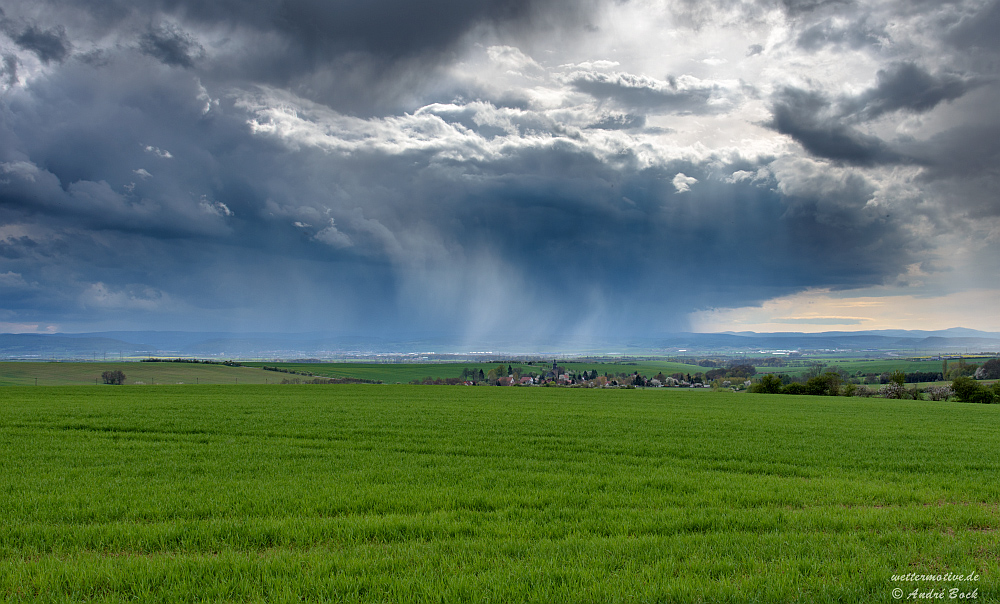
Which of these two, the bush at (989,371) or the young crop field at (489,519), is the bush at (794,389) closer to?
the bush at (989,371)

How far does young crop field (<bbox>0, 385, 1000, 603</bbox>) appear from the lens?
18.4ft

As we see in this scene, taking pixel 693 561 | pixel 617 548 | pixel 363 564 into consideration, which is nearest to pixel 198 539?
pixel 363 564

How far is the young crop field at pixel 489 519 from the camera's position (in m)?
5.61

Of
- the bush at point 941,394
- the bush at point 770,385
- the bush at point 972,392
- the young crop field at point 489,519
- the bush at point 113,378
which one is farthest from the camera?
the bush at point 113,378

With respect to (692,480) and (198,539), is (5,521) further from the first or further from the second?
(692,480)

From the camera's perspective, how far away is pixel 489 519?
8188 millimetres

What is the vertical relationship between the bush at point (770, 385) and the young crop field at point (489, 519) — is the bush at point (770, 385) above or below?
below

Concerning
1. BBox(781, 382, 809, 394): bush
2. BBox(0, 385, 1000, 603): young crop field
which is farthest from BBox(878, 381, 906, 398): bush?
BBox(0, 385, 1000, 603): young crop field

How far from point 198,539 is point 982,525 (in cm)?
1319

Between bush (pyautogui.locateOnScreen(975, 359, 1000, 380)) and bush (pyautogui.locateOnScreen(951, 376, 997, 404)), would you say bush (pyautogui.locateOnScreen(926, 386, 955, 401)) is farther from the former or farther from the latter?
bush (pyautogui.locateOnScreen(975, 359, 1000, 380))

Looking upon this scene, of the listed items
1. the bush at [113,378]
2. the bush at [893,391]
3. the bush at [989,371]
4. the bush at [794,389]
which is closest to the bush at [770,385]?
the bush at [794,389]

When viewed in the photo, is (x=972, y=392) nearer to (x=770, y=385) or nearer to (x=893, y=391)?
(x=893, y=391)

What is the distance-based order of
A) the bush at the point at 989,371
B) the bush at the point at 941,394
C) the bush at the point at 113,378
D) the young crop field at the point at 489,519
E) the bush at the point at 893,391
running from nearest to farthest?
the young crop field at the point at 489,519 < the bush at the point at 941,394 < the bush at the point at 893,391 < the bush at the point at 113,378 < the bush at the point at 989,371

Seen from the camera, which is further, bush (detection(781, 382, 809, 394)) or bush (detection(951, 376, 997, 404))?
bush (detection(781, 382, 809, 394))
